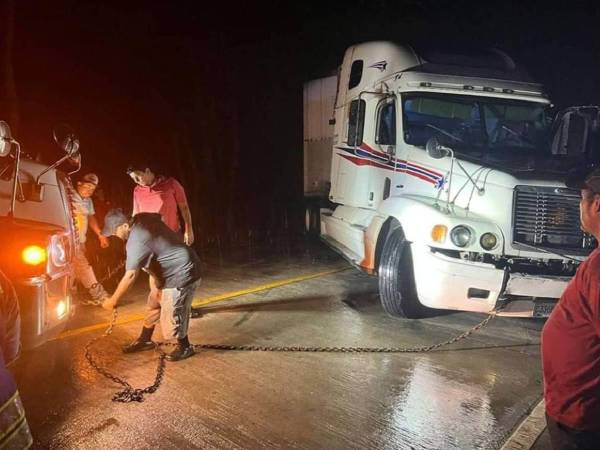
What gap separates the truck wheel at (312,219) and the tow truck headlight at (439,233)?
498cm

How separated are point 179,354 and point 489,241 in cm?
305

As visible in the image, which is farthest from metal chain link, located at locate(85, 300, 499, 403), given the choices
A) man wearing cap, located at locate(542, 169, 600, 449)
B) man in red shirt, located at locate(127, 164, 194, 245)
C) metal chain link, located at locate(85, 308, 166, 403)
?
man wearing cap, located at locate(542, 169, 600, 449)

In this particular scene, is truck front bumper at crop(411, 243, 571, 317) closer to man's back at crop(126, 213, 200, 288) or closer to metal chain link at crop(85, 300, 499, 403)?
metal chain link at crop(85, 300, 499, 403)

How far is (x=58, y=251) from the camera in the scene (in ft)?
10.6

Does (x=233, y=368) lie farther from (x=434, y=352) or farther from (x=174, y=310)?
(x=434, y=352)

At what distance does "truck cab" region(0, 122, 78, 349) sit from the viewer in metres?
2.96

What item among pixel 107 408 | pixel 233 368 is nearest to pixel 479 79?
pixel 233 368

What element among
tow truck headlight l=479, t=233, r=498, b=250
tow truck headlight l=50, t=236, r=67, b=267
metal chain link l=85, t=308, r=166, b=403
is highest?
tow truck headlight l=50, t=236, r=67, b=267

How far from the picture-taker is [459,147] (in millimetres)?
5715

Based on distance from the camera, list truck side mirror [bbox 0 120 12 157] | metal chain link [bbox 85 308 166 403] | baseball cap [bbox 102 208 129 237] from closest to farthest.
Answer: truck side mirror [bbox 0 120 12 157] < metal chain link [bbox 85 308 166 403] < baseball cap [bbox 102 208 129 237]

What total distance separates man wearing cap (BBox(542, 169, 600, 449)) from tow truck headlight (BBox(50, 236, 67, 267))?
110 inches

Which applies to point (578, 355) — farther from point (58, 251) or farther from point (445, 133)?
point (445, 133)

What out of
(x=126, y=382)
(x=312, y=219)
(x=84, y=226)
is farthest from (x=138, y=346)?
(x=312, y=219)

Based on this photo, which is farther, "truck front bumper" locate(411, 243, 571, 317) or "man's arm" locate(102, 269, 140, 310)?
"truck front bumper" locate(411, 243, 571, 317)
